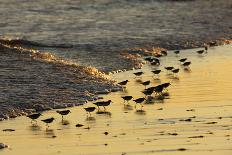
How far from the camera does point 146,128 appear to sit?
16.0m

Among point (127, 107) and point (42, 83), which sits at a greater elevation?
point (42, 83)

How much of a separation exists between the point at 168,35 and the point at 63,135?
784 inches

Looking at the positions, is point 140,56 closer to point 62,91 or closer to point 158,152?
point 62,91

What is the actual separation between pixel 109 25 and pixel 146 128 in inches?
888

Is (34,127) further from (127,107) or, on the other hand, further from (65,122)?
(127,107)

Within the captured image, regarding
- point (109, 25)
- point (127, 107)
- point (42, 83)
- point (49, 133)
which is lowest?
point (49, 133)

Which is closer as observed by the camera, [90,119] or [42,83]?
[90,119]

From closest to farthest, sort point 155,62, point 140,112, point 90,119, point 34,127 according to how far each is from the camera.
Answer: point 34,127
point 90,119
point 140,112
point 155,62

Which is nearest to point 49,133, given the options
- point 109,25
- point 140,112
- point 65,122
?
point 65,122

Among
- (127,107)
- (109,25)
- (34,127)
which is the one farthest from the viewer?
(109,25)

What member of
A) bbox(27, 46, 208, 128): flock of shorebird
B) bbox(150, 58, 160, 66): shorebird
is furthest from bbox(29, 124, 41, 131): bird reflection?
bbox(150, 58, 160, 66): shorebird

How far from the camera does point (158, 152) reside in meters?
13.9

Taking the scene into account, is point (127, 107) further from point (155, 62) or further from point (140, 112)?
point (155, 62)

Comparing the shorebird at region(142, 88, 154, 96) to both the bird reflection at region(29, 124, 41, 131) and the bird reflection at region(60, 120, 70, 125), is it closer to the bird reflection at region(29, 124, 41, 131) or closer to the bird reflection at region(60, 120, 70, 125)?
the bird reflection at region(60, 120, 70, 125)
